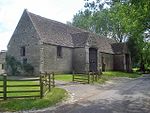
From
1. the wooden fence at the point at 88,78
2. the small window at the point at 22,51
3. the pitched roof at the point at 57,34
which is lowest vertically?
the wooden fence at the point at 88,78

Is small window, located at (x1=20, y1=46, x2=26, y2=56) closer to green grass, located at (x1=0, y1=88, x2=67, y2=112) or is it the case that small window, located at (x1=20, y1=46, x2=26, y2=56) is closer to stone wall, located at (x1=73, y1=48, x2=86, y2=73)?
stone wall, located at (x1=73, y1=48, x2=86, y2=73)

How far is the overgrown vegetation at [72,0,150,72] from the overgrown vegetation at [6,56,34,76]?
11101 mm

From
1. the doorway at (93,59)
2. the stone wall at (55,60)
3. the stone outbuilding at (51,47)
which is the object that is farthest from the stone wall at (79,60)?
the doorway at (93,59)

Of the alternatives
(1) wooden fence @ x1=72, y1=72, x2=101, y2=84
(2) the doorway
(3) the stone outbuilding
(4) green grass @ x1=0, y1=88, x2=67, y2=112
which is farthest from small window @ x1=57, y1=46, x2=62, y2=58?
(4) green grass @ x1=0, y1=88, x2=67, y2=112

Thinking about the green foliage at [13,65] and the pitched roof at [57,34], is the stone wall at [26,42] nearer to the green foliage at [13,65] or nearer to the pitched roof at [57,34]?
the green foliage at [13,65]

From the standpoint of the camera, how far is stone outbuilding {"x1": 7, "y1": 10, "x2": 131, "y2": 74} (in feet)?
133

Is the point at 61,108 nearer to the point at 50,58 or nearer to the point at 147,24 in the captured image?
the point at 147,24

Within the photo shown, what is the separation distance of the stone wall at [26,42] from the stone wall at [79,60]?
8.48 m

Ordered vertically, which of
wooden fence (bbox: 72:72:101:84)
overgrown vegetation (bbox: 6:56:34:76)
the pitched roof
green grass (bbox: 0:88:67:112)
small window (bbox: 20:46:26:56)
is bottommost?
green grass (bbox: 0:88:67:112)

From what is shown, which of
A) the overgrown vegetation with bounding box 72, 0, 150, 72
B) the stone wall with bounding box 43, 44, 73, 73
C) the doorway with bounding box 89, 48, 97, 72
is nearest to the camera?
the overgrown vegetation with bounding box 72, 0, 150, 72

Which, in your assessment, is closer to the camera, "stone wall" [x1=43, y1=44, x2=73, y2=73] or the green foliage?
"stone wall" [x1=43, y1=44, x2=73, y2=73]

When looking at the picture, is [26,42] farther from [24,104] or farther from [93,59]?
[24,104]

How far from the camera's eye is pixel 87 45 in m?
45.9

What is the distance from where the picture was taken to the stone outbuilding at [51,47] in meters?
40.4
